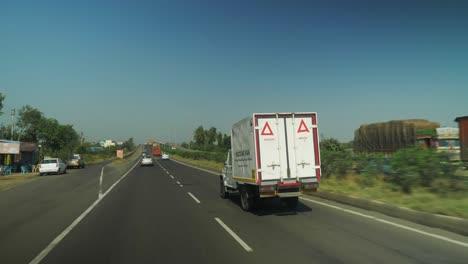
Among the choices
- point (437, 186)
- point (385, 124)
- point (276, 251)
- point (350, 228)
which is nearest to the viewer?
point (276, 251)

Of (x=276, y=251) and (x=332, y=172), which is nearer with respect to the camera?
(x=276, y=251)

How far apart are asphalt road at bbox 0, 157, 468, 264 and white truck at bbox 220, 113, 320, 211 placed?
859mm

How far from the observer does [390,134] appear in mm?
31969

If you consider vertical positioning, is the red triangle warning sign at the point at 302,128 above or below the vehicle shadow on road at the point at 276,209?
above

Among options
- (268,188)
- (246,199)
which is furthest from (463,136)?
(268,188)

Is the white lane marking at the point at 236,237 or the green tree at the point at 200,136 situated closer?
the white lane marking at the point at 236,237

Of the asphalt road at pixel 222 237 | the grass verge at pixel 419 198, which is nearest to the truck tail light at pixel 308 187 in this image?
the asphalt road at pixel 222 237

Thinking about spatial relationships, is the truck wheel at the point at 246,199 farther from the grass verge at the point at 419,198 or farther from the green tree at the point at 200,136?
the green tree at the point at 200,136

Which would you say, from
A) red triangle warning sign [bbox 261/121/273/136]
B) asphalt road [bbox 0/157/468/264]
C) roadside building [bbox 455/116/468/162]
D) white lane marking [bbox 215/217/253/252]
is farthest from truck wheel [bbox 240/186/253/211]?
roadside building [bbox 455/116/468/162]

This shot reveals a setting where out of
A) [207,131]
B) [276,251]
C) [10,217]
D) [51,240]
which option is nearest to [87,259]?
[51,240]

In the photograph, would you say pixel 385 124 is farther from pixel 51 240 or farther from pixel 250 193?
pixel 51 240

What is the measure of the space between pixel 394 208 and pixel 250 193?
4.13 metres

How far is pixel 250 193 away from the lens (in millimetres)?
10812

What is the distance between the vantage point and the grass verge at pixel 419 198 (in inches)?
337
